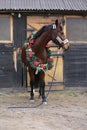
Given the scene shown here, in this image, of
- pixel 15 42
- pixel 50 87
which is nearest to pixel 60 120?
pixel 50 87

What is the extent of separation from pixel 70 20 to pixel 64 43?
2.32 meters

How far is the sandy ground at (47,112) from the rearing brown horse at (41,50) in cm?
52

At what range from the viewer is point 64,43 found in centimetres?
783

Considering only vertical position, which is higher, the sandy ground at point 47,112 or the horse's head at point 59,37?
the horse's head at point 59,37

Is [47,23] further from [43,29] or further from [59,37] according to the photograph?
[59,37]

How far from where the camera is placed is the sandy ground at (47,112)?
620 cm

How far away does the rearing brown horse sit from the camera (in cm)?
791

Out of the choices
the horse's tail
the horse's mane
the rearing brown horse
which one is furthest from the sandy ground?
the horse's mane

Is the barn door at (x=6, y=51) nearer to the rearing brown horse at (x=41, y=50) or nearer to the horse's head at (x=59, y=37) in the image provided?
the rearing brown horse at (x=41, y=50)

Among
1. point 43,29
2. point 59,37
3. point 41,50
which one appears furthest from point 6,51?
point 59,37

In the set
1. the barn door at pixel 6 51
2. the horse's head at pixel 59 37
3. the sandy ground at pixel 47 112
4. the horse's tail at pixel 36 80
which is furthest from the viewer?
the barn door at pixel 6 51

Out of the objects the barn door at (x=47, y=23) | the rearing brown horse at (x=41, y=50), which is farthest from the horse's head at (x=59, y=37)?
the barn door at (x=47, y=23)

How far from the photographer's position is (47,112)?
7324 mm

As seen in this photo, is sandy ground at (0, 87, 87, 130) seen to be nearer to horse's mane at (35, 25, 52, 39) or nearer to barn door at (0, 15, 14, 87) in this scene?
barn door at (0, 15, 14, 87)
